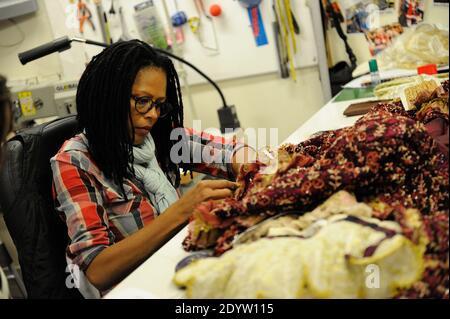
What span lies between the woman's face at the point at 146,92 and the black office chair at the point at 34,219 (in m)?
0.24

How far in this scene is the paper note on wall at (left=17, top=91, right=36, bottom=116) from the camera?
7.33 ft

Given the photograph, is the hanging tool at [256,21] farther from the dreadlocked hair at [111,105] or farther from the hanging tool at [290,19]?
the dreadlocked hair at [111,105]

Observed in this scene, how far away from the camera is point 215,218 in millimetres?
703

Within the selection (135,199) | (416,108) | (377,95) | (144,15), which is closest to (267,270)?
(135,199)

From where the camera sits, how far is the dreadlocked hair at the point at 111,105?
1.02 m

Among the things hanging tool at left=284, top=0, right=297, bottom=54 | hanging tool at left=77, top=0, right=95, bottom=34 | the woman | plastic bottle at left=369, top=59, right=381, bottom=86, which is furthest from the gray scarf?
hanging tool at left=77, top=0, right=95, bottom=34

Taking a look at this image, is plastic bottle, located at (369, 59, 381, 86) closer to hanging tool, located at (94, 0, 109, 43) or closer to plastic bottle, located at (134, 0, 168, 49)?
plastic bottle, located at (134, 0, 168, 49)

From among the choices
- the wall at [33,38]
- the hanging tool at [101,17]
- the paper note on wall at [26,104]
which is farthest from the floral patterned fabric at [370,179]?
the wall at [33,38]

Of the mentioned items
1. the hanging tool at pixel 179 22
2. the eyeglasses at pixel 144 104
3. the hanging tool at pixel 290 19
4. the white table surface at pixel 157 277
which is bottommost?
the white table surface at pixel 157 277

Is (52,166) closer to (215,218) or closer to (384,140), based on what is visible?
(215,218)

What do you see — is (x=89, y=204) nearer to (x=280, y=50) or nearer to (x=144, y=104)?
(x=144, y=104)

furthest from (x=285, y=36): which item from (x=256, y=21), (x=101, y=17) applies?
(x=101, y=17)

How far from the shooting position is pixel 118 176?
1.02 metres

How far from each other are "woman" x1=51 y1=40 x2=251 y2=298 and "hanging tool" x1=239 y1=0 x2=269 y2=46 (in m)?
1.48
